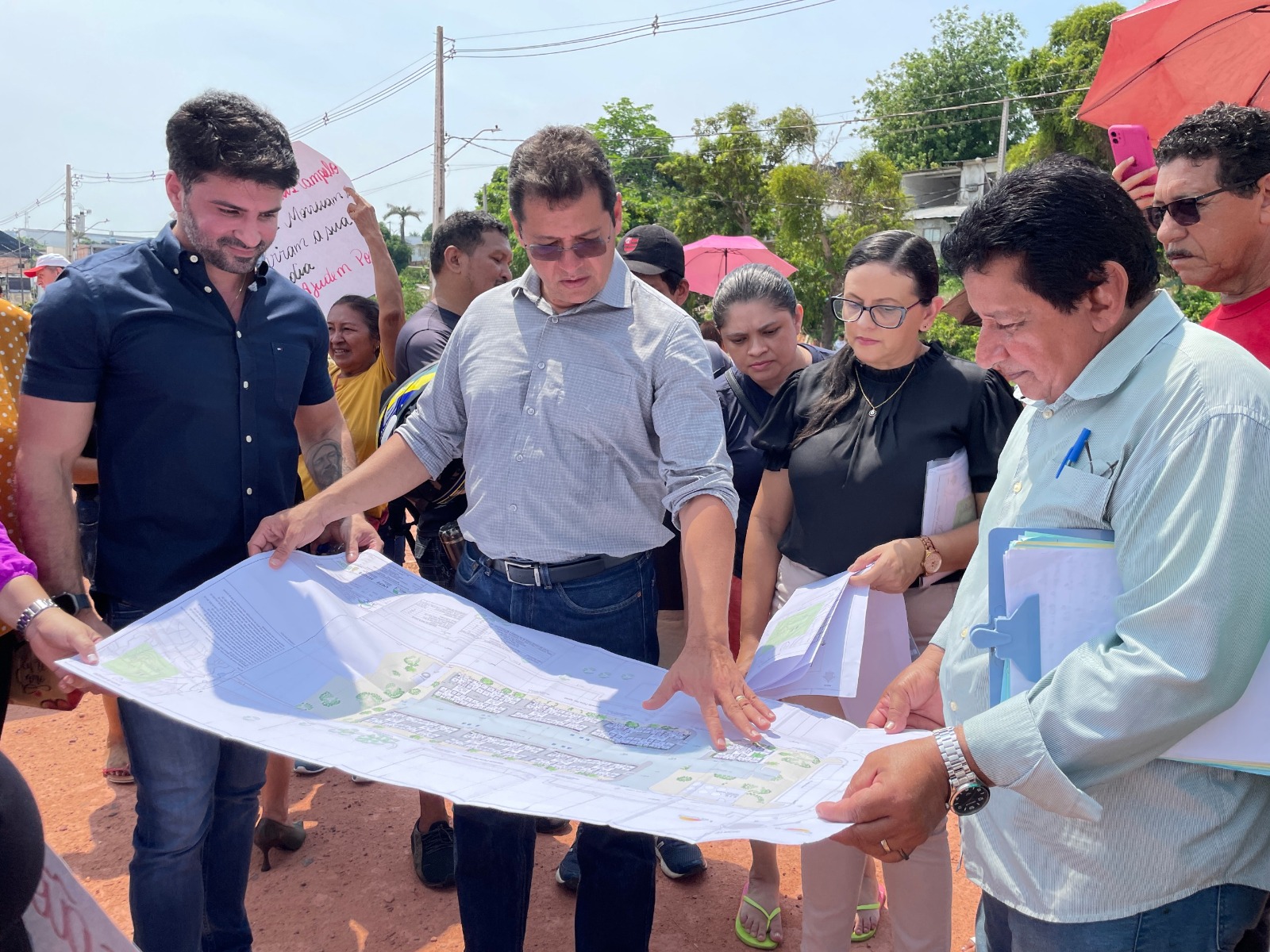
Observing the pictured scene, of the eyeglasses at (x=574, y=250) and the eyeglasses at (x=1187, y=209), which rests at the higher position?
the eyeglasses at (x=1187, y=209)

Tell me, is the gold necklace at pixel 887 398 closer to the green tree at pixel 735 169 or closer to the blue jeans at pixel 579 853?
the blue jeans at pixel 579 853

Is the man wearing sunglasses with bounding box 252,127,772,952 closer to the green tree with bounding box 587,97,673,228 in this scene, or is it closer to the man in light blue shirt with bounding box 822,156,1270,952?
the man in light blue shirt with bounding box 822,156,1270,952

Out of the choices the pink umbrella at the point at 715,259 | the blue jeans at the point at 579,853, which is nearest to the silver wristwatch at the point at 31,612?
the blue jeans at the point at 579,853

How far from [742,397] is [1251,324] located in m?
1.40

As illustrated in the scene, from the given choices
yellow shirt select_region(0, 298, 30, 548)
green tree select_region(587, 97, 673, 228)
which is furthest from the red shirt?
green tree select_region(587, 97, 673, 228)

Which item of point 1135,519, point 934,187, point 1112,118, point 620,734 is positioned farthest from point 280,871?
point 934,187

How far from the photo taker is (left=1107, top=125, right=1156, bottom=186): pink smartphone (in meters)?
2.68

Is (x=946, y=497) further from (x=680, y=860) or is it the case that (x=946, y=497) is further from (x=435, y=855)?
(x=435, y=855)

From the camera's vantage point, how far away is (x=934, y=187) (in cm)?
4241

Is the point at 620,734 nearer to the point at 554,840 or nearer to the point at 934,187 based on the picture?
the point at 554,840

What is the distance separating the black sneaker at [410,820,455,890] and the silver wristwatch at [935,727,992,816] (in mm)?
2234

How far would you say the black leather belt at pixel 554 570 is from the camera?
219cm

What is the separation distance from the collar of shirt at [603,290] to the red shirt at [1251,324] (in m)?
1.47

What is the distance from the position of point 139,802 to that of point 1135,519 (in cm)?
212
